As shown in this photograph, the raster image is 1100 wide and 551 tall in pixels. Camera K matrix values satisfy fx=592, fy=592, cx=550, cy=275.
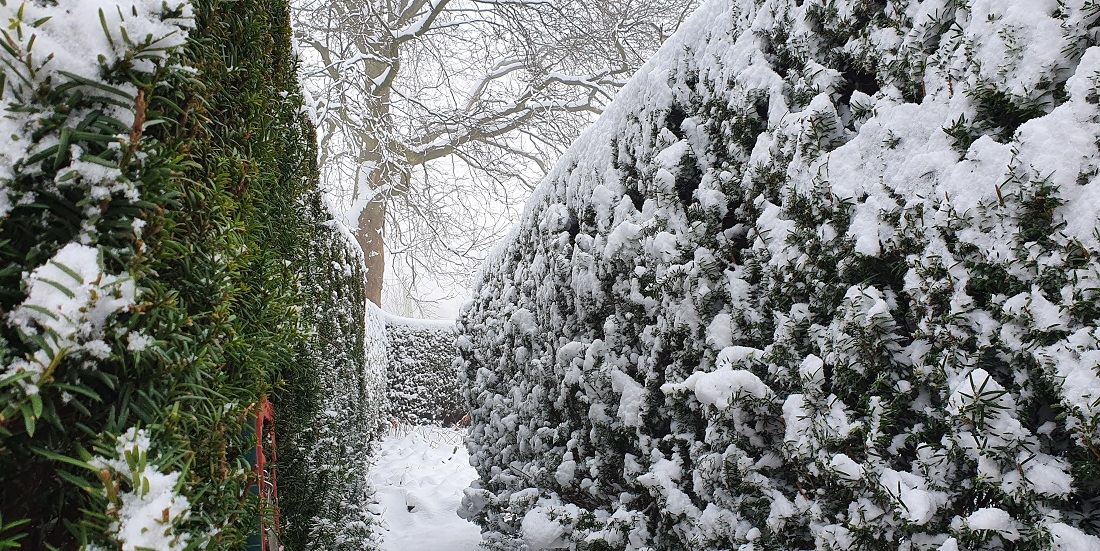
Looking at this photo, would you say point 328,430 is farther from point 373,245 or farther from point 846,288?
point 373,245

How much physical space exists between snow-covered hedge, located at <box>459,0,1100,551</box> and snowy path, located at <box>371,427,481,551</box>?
2.20 meters

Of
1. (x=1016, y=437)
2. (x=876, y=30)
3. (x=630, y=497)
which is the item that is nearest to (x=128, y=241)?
(x=1016, y=437)

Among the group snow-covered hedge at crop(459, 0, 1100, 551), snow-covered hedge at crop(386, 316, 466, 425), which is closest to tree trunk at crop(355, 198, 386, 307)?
snow-covered hedge at crop(386, 316, 466, 425)

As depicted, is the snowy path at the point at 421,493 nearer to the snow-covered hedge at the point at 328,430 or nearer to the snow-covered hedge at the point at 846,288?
the snow-covered hedge at the point at 328,430

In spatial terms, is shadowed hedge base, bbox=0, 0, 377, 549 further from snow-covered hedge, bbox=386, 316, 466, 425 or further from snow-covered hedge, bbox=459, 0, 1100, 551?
snow-covered hedge, bbox=386, 316, 466, 425

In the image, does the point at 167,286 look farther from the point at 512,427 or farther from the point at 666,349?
the point at 512,427

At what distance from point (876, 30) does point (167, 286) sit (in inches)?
65.1

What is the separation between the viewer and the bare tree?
806 cm

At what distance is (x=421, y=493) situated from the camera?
602 centimetres

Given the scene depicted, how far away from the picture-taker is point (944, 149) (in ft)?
4.19

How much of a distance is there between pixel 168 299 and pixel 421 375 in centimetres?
1021

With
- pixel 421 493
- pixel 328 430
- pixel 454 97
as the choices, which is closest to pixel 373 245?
pixel 454 97

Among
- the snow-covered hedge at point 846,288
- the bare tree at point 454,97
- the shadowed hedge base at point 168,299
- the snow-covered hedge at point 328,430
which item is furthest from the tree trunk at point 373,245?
the shadowed hedge base at point 168,299

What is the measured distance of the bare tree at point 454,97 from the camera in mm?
8062
